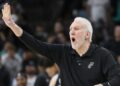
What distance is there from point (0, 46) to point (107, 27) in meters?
2.79

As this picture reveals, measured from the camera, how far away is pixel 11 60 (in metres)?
12.9

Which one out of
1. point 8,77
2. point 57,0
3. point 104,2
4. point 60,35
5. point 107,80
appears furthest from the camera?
point 57,0

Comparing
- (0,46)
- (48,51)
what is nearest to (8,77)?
(0,46)

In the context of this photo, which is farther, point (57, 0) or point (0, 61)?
point (57, 0)

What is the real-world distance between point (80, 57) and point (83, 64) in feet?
0.36

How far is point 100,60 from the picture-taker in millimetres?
6828

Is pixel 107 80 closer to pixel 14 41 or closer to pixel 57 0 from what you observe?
pixel 14 41

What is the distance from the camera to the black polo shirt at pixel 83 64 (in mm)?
6721

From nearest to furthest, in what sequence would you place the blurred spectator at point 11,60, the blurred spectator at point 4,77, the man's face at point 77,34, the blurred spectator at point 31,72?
the man's face at point 77,34, the blurred spectator at point 31,72, the blurred spectator at point 4,77, the blurred spectator at point 11,60

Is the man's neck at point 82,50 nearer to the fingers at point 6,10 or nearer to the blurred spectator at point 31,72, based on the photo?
the fingers at point 6,10

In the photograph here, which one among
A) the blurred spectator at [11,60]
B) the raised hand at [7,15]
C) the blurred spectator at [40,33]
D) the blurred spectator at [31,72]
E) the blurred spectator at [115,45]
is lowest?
the blurred spectator at [40,33]

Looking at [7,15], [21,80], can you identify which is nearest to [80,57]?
[7,15]

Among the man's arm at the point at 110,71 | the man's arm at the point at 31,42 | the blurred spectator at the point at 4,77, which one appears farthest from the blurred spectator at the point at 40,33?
the man's arm at the point at 110,71

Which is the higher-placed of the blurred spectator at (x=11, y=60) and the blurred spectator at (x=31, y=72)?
the blurred spectator at (x=31, y=72)
